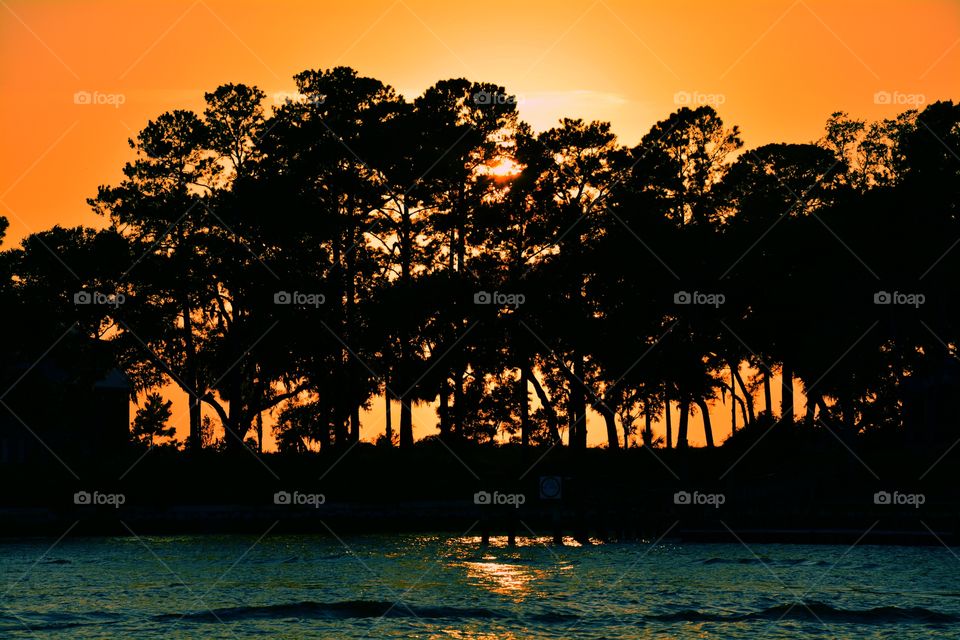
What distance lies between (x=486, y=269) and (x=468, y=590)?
3114cm

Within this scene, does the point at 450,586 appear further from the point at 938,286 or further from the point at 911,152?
the point at 911,152

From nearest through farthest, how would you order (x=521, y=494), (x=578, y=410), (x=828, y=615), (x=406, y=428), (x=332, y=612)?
(x=828, y=615)
(x=332, y=612)
(x=521, y=494)
(x=406, y=428)
(x=578, y=410)

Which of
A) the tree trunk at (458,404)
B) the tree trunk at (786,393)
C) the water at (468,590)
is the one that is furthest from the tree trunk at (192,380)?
the tree trunk at (786,393)

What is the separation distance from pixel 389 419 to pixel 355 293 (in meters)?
11.6

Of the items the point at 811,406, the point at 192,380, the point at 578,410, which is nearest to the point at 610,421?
the point at 578,410

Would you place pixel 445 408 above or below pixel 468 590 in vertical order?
above

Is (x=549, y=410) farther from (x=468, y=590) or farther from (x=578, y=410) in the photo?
(x=468, y=590)

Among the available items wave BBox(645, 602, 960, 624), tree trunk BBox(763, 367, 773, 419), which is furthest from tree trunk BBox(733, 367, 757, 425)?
wave BBox(645, 602, 960, 624)

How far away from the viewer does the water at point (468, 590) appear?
35812mm

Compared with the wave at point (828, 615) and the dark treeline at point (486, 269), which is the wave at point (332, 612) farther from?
the dark treeline at point (486, 269)

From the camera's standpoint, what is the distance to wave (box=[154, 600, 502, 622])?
37.9 meters

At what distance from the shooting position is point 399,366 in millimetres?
70250

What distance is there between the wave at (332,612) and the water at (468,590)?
0.06 meters

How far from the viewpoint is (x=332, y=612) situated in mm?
39219
